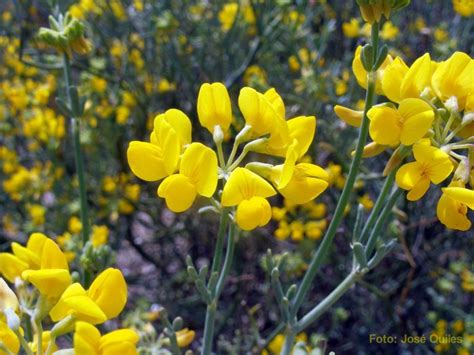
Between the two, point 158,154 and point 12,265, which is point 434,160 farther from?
point 12,265

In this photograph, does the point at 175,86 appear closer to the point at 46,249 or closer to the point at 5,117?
the point at 5,117

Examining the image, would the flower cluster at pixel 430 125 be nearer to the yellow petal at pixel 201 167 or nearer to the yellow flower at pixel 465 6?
the yellow petal at pixel 201 167

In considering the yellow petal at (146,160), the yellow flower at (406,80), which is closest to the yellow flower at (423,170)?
the yellow flower at (406,80)

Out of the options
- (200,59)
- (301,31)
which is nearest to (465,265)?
(301,31)

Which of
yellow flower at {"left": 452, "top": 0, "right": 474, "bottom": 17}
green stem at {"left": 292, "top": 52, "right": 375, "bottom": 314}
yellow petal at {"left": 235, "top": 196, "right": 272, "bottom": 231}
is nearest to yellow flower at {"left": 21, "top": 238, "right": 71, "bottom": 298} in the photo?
yellow petal at {"left": 235, "top": 196, "right": 272, "bottom": 231}

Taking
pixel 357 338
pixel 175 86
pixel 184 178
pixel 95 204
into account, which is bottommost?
pixel 357 338

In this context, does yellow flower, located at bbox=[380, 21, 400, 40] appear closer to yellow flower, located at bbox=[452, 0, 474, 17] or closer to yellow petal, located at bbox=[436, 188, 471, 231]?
yellow flower, located at bbox=[452, 0, 474, 17]

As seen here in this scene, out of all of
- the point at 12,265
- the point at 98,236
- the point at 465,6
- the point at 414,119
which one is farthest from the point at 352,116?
the point at 465,6
